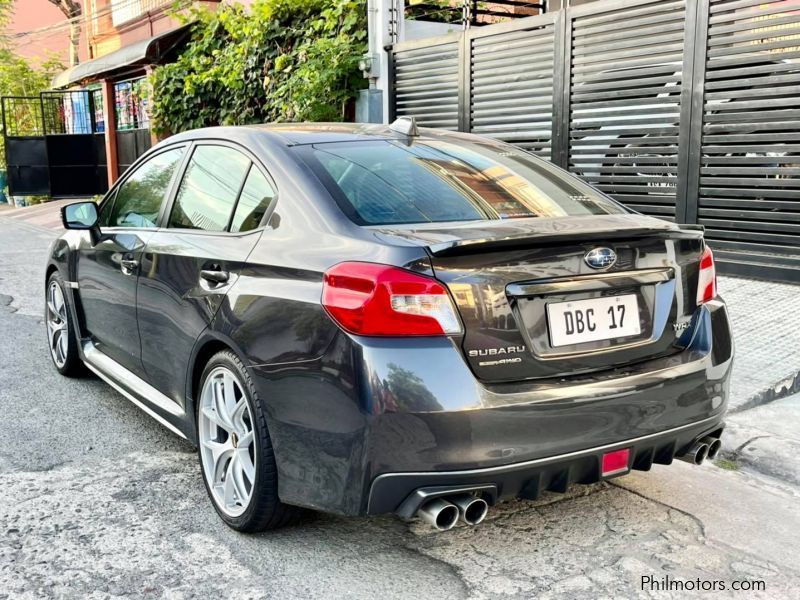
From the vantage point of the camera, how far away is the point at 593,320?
270 cm

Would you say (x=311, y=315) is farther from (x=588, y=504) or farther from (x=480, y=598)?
(x=588, y=504)

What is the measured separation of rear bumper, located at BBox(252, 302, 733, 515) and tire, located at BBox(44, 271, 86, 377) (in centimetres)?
268

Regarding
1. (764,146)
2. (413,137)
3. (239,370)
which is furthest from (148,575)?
(764,146)

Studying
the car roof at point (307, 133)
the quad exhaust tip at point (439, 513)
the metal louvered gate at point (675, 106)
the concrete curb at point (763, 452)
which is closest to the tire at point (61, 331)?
the car roof at point (307, 133)

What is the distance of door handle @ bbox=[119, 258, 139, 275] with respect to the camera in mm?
3824

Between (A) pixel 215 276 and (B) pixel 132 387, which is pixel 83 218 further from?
(A) pixel 215 276

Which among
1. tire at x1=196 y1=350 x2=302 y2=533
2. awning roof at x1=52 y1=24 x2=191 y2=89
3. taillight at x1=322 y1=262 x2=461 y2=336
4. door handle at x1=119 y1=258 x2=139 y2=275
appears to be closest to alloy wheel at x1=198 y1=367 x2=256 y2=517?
tire at x1=196 y1=350 x2=302 y2=533

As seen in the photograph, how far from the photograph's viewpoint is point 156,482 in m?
3.58

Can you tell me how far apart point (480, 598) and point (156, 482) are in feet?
5.42

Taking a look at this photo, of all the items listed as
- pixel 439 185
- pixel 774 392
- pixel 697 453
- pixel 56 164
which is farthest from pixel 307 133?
pixel 56 164

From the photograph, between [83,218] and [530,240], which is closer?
[530,240]

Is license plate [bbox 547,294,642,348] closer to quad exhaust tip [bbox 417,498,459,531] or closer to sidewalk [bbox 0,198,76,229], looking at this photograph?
quad exhaust tip [bbox 417,498,459,531]

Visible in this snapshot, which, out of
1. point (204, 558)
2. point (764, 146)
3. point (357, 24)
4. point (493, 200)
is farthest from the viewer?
point (357, 24)

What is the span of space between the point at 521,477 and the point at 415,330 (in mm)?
577
